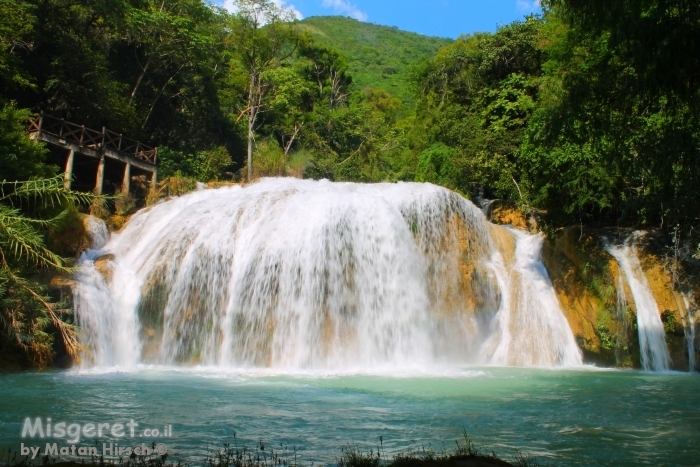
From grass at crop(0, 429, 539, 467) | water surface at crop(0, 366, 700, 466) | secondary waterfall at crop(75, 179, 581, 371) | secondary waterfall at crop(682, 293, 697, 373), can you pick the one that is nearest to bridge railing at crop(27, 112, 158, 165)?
secondary waterfall at crop(75, 179, 581, 371)

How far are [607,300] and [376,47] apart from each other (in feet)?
293

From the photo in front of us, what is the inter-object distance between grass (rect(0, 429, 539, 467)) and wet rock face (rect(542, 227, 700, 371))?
10836mm

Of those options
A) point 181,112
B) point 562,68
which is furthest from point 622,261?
point 181,112

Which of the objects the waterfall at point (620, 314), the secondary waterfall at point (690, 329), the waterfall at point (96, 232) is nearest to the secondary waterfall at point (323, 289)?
the waterfall at point (96, 232)

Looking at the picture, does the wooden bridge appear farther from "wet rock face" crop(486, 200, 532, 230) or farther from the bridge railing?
"wet rock face" crop(486, 200, 532, 230)

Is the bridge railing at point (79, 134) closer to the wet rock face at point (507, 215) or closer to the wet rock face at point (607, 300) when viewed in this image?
the wet rock face at point (507, 215)

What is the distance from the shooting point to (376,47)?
100m

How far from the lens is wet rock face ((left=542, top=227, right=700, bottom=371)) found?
1599 centimetres

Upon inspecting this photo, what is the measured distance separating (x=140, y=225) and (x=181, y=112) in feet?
47.2

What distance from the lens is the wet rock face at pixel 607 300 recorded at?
52.5 ft

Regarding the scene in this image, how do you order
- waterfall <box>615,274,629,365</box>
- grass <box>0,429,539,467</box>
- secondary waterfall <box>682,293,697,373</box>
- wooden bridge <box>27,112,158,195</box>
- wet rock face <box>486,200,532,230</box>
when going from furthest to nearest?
wet rock face <box>486,200,532,230</box>
wooden bridge <box>27,112,158,195</box>
waterfall <box>615,274,629,365</box>
secondary waterfall <box>682,293,697,373</box>
grass <box>0,429,539,467</box>

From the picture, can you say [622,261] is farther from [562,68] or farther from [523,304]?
[562,68]

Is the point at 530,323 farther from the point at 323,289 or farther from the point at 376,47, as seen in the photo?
the point at 376,47

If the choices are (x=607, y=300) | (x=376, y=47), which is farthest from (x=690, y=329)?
(x=376, y=47)
